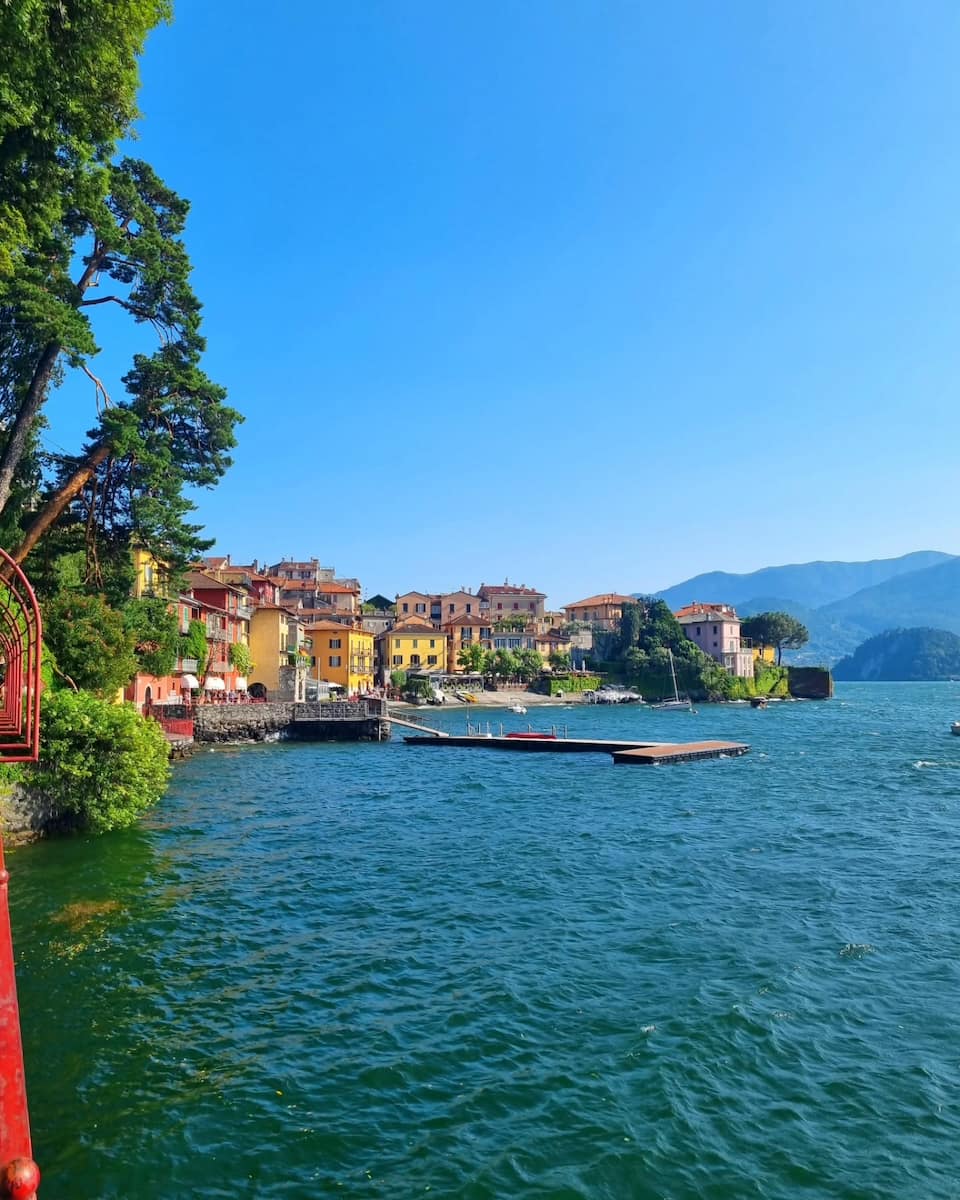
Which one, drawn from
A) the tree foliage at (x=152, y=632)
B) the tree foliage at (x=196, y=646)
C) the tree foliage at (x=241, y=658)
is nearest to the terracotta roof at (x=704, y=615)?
the tree foliage at (x=241, y=658)

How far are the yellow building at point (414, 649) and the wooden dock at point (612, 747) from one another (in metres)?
66.2

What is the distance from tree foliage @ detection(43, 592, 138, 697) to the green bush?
656 cm

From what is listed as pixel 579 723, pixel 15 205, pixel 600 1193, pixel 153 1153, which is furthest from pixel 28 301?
pixel 579 723

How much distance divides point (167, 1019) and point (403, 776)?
97.2 ft

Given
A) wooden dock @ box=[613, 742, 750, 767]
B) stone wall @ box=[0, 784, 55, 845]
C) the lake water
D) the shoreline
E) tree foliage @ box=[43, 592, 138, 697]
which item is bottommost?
the lake water

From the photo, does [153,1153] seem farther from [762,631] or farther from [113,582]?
[762,631]

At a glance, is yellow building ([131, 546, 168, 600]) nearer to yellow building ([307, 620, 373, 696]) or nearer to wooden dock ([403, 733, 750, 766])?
wooden dock ([403, 733, 750, 766])

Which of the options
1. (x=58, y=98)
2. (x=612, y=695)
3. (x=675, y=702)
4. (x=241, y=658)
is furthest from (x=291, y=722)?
(x=612, y=695)

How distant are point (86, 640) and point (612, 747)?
32.7 m

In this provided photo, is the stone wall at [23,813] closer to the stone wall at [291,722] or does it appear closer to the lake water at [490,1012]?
the lake water at [490,1012]

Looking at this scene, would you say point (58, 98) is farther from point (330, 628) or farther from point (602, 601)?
point (602, 601)

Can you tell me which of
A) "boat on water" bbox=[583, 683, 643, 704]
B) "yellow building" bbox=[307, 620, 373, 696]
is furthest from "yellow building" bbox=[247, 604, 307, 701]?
"boat on water" bbox=[583, 683, 643, 704]

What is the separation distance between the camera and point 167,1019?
11.9m

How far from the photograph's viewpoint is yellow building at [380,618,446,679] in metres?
126
